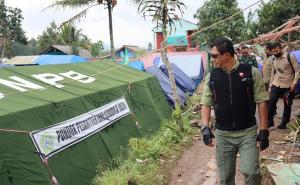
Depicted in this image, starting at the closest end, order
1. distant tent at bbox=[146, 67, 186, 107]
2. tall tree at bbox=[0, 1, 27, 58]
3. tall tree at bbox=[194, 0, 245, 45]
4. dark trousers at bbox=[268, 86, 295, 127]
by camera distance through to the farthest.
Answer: dark trousers at bbox=[268, 86, 295, 127]
distant tent at bbox=[146, 67, 186, 107]
tall tree at bbox=[194, 0, 245, 45]
tall tree at bbox=[0, 1, 27, 58]

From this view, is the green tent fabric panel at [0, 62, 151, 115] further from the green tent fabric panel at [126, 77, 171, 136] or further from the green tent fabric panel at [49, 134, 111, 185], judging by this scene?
the green tent fabric panel at [49, 134, 111, 185]

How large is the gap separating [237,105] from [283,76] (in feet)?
13.4

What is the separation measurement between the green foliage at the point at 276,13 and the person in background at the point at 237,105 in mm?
17632

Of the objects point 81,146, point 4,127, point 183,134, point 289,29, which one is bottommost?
point 183,134

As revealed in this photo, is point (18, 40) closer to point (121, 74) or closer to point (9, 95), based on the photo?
point (121, 74)

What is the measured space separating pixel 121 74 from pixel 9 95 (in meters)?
3.93

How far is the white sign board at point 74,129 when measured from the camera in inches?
204

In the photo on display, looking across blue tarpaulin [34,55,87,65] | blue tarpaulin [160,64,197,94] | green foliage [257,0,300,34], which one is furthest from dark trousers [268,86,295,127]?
green foliage [257,0,300,34]

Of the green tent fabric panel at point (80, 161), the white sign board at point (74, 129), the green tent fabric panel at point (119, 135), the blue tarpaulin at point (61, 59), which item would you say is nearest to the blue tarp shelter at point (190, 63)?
the blue tarpaulin at point (61, 59)

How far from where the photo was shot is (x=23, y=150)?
483cm

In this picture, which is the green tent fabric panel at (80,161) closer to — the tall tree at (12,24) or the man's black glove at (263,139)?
the man's black glove at (263,139)

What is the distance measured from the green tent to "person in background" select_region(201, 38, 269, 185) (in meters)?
2.08

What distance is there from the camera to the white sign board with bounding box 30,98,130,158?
517 cm

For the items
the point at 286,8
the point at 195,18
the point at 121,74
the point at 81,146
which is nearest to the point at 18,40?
the point at 195,18
